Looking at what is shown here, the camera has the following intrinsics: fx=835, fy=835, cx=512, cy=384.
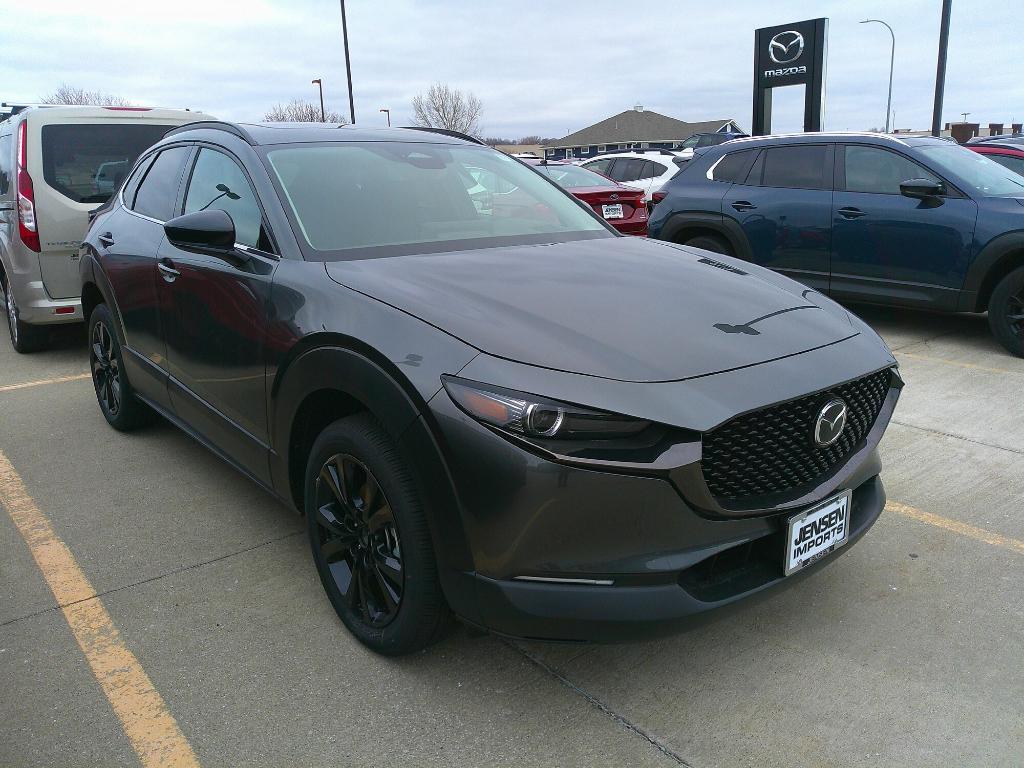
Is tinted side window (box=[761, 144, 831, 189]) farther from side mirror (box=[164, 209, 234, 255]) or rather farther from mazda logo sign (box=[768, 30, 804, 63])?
mazda logo sign (box=[768, 30, 804, 63])

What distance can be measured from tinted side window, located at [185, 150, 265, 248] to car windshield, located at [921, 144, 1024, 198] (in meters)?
5.67

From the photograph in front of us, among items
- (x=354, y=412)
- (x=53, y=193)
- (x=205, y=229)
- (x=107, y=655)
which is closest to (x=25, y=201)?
(x=53, y=193)

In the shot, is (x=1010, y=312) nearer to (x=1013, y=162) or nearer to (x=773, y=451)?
(x=773, y=451)

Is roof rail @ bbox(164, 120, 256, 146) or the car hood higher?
roof rail @ bbox(164, 120, 256, 146)

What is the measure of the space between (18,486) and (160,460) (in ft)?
2.24

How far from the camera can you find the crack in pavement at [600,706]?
2.30 meters

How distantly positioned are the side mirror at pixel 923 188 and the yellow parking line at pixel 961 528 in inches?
147

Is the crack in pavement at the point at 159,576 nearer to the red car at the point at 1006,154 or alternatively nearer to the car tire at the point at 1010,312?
the car tire at the point at 1010,312

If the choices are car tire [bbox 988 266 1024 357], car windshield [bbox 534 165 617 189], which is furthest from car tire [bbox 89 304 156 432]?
car windshield [bbox 534 165 617 189]

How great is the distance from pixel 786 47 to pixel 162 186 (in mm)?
18745

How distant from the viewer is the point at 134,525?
3797 millimetres

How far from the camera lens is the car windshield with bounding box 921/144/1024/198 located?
6.56 m

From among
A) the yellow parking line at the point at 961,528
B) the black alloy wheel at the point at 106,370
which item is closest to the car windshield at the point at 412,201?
the yellow parking line at the point at 961,528

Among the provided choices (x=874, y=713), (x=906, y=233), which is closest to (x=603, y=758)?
(x=874, y=713)
